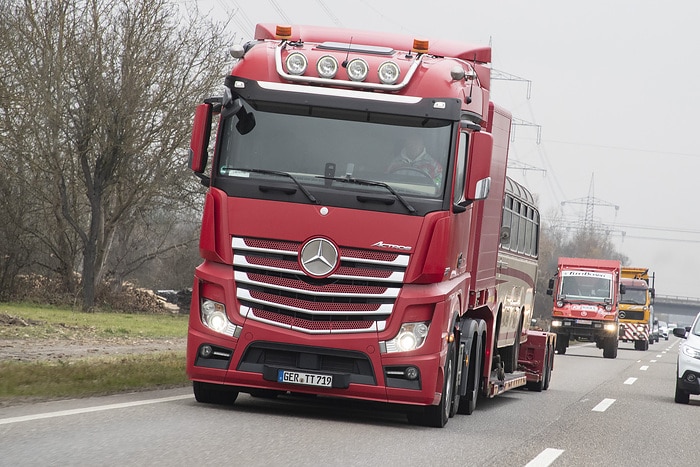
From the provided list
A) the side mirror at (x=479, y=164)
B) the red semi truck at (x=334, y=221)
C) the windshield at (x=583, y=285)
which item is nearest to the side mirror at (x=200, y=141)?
the red semi truck at (x=334, y=221)

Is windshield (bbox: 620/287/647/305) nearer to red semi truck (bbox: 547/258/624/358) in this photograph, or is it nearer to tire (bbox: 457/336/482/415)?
red semi truck (bbox: 547/258/624/358)

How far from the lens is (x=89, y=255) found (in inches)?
1400

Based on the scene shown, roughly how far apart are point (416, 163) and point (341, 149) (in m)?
0.71

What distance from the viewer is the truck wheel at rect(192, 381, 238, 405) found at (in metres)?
11.6

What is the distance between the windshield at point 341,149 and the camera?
1090 cm

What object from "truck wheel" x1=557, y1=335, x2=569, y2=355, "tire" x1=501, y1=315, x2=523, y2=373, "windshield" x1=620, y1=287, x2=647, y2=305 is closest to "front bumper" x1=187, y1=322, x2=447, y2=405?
"tire" x1=501, y1=315, x2=523, y2=373

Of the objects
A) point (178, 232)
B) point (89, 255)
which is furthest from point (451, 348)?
point (178, 232)

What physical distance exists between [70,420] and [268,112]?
3.43m

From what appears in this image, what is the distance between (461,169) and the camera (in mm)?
11211

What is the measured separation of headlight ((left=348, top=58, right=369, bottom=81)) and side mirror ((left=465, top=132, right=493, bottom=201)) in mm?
1196

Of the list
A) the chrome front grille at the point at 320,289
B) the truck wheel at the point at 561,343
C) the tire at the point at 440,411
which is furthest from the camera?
the truck wheel at the point at 561,343

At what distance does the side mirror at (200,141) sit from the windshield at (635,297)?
42.9 m

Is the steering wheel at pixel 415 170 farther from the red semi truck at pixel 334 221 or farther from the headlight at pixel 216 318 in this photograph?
the headlight at pixel 216 318

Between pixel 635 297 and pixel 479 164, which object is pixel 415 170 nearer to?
pixel 479 164
